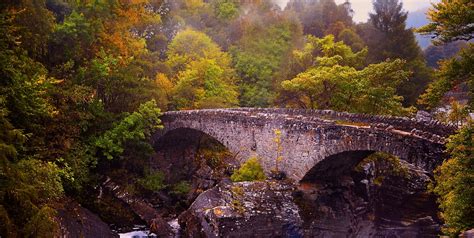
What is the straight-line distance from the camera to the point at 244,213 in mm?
16641

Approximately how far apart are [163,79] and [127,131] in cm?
975

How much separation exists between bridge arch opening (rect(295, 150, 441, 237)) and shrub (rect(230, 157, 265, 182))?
2.41m

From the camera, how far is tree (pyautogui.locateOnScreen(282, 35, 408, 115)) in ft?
85.8

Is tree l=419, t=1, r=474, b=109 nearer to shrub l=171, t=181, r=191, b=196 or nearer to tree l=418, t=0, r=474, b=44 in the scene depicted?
tree l=418, t=0, r=474, b=44

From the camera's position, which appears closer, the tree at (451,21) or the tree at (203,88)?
the tree at (451,21)

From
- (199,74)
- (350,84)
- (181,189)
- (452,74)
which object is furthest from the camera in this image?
(199,74)

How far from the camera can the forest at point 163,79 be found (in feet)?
43.4

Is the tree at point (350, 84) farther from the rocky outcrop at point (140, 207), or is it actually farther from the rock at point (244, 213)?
the rocky outcrop at point (140, 207)

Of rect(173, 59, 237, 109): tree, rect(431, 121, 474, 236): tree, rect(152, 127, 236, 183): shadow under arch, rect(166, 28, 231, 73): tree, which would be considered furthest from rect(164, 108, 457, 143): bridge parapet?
rect(166, 28, 231, 73): tree

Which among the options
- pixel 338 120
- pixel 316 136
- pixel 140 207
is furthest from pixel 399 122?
pixel 140 207

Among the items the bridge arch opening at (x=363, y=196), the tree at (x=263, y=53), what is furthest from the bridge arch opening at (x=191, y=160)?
the tree at (x=263, y=53)

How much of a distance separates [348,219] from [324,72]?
1042 cm

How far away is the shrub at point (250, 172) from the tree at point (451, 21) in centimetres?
1043

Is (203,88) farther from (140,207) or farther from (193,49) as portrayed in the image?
(140,207)
